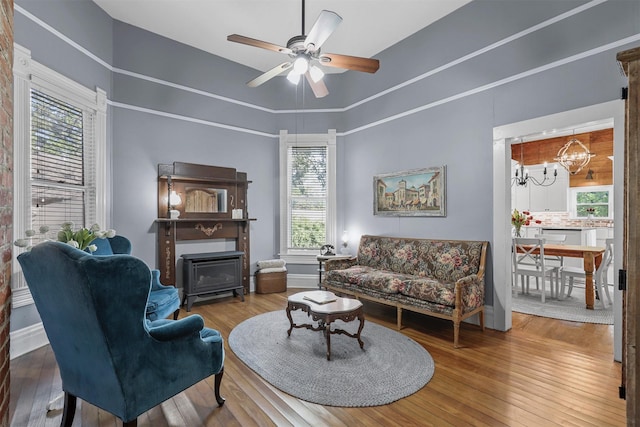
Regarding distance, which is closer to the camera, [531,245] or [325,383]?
[325,383]

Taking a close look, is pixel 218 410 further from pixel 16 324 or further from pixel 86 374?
pixel 16 324

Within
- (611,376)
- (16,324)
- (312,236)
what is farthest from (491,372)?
(16,324)

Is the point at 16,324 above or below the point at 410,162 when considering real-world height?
below

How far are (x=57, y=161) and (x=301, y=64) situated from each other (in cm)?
286

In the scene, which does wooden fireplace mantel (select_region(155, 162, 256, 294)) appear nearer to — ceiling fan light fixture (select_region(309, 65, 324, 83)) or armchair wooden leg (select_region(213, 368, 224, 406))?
ceiling fan light fixture (select_region(309, 65, 324, 83))

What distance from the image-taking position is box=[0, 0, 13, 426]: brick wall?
57.8 inches

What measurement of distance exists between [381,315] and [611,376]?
2.22 metres

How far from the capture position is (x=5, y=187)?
1532 mm

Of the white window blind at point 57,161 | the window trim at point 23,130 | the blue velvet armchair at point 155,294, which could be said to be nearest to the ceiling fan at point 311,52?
the window trim at point 23,130

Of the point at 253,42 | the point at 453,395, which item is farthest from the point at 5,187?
the point at 453,395

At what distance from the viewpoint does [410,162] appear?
4582mm

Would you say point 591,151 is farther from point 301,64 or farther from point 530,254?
point 301,64

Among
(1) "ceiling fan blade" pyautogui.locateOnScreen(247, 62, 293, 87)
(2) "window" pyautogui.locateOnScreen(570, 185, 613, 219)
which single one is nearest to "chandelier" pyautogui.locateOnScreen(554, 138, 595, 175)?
(2) "window" pyautogui.locateOnScreen(570, 185, 613, 219)

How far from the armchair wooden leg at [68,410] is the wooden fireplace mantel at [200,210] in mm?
2631
